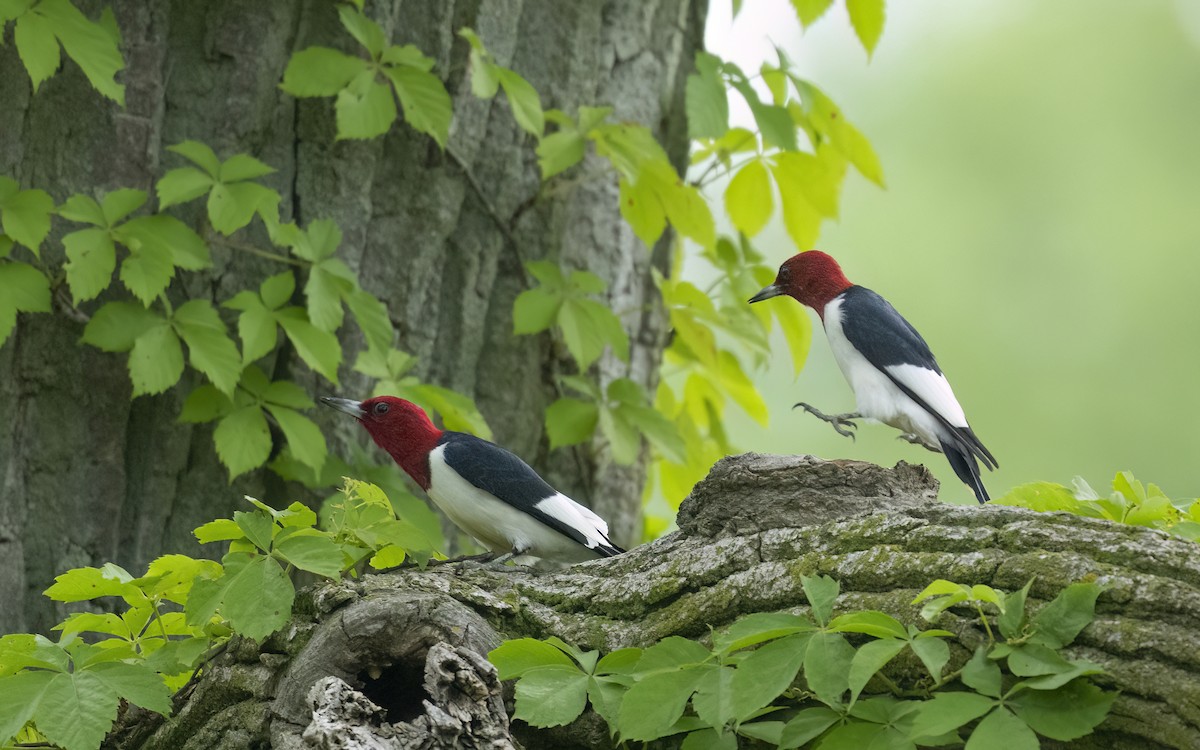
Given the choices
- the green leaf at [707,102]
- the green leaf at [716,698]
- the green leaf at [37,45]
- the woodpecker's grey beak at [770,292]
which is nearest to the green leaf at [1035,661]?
the green leaf at [716,698]

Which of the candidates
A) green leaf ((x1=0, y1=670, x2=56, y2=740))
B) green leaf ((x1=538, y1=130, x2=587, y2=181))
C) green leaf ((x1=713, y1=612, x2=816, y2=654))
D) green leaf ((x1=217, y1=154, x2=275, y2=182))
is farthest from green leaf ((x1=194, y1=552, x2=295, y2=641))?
green leaf ((x1=538, y1=130, x2=587, y2=181))

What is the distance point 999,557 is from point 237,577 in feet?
4.34

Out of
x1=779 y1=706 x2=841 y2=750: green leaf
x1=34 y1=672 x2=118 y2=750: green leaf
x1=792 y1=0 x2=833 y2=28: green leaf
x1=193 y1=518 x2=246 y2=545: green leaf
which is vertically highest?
x1=792 y1=0 x2=833 y2=28: green leaf

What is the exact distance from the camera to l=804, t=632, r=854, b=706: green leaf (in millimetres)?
1742

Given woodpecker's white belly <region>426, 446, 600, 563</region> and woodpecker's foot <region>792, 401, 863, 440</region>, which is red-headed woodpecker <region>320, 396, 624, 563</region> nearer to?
woodpecker's white belly <region>426, 446, 600, 563</region>

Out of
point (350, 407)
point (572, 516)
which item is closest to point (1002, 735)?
point (572, 516)

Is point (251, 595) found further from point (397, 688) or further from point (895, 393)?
point (895, 393)

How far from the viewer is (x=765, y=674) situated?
5.73 ft

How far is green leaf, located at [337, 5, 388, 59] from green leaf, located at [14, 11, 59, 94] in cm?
78

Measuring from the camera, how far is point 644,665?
6.18 feet

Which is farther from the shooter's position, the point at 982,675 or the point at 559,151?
the point at 559,151

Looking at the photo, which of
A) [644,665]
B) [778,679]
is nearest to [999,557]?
[778,679]

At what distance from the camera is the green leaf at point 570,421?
3.94 metres

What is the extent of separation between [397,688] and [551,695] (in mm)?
461
